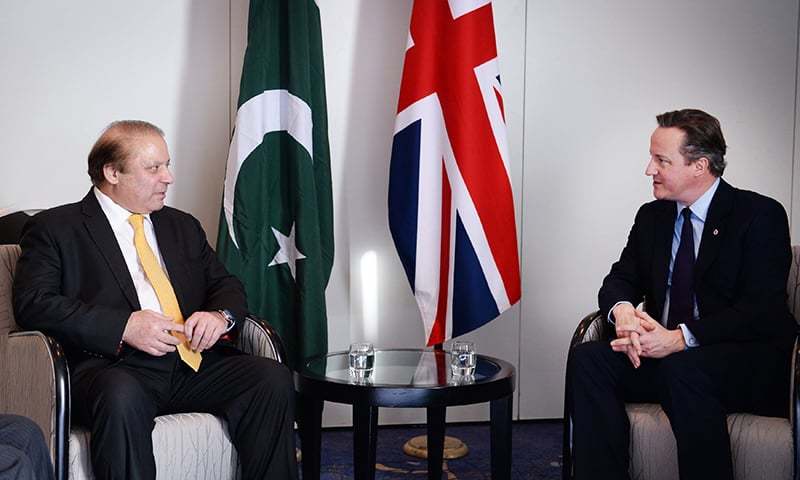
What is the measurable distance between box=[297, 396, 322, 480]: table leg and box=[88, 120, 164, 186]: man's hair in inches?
36.5

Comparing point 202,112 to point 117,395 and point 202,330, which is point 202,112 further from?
point 117,395

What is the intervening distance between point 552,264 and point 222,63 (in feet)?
5.60

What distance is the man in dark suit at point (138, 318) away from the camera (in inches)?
101

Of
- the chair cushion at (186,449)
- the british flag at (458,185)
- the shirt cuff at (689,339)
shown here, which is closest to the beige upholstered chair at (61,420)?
the chair cushion at (186,449)

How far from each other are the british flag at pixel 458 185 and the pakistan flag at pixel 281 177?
357mm

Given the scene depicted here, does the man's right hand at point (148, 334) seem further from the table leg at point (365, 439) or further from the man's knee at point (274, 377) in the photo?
the table leg at point (365, 439)

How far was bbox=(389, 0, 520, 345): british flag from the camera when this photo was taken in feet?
12.2

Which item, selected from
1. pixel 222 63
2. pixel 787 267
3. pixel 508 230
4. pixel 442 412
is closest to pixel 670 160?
pixel 787 267

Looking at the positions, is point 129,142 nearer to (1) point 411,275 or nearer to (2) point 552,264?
(1) point 411,275

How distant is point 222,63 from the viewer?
4031mm

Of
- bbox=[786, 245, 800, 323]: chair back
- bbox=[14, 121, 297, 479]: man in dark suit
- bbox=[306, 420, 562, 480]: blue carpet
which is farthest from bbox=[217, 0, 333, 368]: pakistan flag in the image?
bbox=[786, 245, 800, 323]: chair back

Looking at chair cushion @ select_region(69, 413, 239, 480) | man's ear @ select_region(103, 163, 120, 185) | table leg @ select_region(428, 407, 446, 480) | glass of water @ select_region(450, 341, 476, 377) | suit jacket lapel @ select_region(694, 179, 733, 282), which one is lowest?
table leg @ select_region(428, 407, 446, 480)

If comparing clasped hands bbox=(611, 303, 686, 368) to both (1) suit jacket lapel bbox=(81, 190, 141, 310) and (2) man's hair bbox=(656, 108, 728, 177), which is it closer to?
(2) man's hair bbox=(656, 108, 728, 177)

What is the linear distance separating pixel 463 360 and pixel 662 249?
2.54 ft
